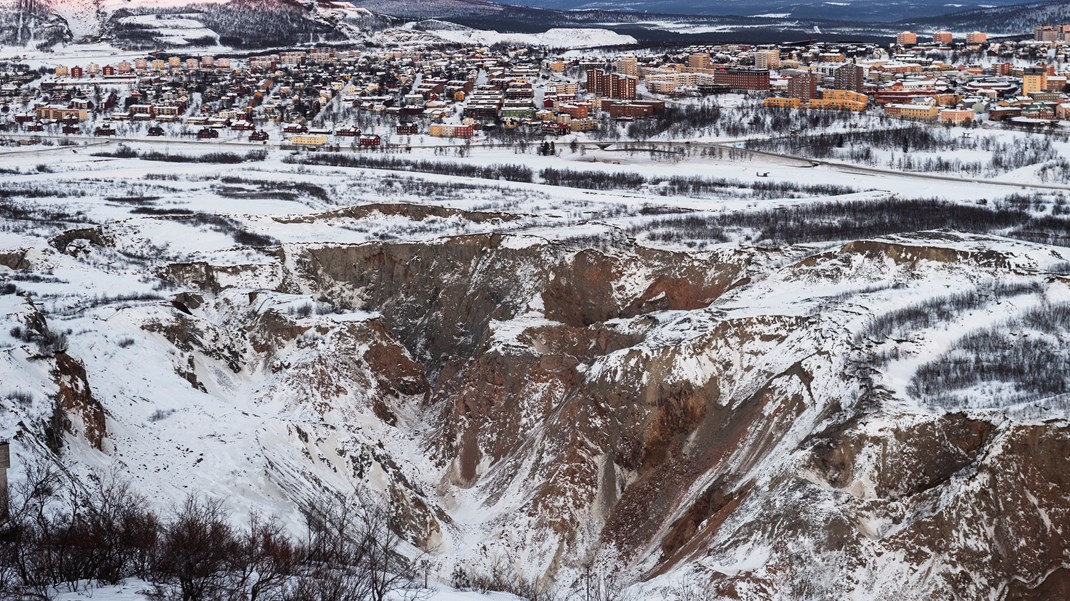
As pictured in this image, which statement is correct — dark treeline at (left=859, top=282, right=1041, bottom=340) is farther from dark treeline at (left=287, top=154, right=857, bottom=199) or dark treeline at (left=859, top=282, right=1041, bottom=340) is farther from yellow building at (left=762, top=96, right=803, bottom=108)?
yellow building at (left=762, top=96, right=803, bottom=108)

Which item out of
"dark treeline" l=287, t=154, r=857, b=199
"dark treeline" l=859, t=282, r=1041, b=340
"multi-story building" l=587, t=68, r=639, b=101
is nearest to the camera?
"dark treeline" l=859, t=282, r=1041, b=340

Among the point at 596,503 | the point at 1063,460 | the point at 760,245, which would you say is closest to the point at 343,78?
the point at 760,245

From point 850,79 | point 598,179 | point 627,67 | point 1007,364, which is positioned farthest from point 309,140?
point 1007,364

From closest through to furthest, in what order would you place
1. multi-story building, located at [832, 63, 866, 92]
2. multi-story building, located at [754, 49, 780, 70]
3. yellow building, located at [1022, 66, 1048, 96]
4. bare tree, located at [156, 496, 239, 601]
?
bare tree, located at [156, 496, 239, 601]
yellow building, located at [1022, 66, 1048, 96]
multi-story building, located at [832, 63, 866, 92]
multi-story building, located at [754, 49, 780, 70]

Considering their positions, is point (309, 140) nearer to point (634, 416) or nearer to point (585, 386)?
point (585, 386)

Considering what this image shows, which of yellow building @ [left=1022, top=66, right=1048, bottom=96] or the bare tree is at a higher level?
the bare tree

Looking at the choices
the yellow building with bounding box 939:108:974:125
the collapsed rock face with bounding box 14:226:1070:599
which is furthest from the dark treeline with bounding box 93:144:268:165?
the yellow building with bounding box 939:108:974:125
